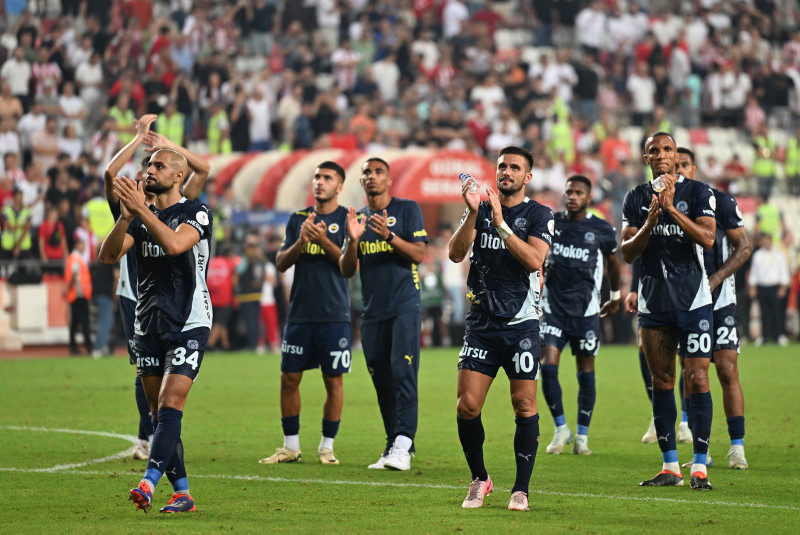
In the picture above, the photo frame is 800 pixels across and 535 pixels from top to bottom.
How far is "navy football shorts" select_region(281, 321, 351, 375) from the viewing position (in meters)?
11.0

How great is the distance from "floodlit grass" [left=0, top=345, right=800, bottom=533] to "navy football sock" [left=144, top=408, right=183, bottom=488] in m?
0.33

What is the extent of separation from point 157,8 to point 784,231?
16.5m

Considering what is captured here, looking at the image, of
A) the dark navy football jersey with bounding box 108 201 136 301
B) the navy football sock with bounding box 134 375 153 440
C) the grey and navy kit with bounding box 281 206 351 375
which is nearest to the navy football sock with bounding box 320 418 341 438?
the grey and navy kit with bounding box 281 206 351 375

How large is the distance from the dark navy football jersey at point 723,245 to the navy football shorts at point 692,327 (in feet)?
2.71

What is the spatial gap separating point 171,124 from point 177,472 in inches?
792

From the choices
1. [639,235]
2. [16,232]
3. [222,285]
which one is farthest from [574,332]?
[16,232]

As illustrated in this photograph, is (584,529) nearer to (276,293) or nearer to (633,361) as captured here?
(633,361)

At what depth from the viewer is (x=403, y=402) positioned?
1069 cm

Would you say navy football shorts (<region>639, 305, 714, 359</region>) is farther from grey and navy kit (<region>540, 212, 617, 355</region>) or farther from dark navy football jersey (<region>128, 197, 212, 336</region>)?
dark navy football jersey (<region>128, 197, 212, 336</region>)

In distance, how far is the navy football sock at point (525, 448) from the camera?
27.1 ft

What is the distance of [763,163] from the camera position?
3194 cm

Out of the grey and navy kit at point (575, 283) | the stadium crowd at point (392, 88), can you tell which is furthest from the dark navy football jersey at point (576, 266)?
the stadium crowd at point (392, 88)

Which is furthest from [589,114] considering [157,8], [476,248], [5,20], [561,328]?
[476,248]

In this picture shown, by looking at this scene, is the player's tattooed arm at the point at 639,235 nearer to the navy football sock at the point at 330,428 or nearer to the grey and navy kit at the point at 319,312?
the grey and navy kit at the point at 319,312
